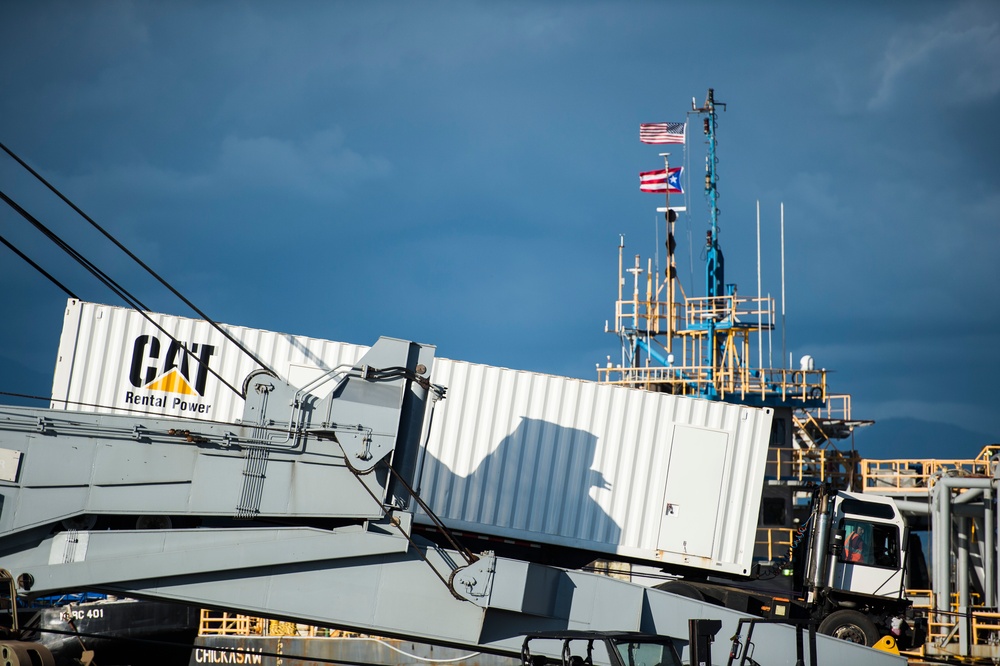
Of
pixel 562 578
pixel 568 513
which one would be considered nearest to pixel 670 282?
pixel 568 513

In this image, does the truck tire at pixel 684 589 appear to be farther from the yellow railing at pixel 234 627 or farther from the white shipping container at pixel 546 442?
the yellow railing at pixel 234 627

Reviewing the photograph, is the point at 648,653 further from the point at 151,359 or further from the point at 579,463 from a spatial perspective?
the point at 151,359

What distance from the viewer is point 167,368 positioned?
1433 cm

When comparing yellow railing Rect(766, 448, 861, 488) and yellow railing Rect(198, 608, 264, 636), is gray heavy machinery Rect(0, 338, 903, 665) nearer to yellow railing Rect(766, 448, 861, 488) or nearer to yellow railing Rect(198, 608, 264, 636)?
yellow railing Rect(198, 608, 264, 636)

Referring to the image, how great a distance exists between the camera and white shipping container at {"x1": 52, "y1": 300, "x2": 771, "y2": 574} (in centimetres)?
1348

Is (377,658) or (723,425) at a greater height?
(723,425)

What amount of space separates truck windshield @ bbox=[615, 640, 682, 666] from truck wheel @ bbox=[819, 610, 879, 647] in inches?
269

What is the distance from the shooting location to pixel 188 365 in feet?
47.1

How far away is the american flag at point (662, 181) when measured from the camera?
33.0 m

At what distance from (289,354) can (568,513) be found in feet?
16.3

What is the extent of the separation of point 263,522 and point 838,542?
9.83m

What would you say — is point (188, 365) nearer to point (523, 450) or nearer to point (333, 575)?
point (523, 450)

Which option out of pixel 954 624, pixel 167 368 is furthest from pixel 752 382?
pixel 167 368

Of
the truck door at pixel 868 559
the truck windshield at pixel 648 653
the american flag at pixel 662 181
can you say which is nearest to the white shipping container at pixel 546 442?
the truck door at pixel 868 559
